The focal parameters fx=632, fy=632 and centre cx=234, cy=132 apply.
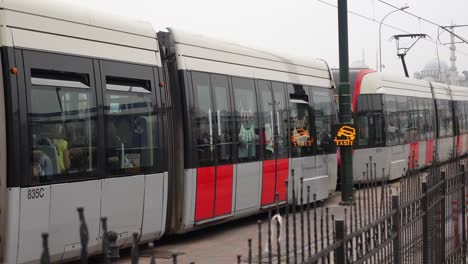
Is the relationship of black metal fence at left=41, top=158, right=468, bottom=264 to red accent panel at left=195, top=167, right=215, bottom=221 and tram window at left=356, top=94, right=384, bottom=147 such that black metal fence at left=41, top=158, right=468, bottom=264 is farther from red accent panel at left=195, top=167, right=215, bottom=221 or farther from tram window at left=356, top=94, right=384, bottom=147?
tram window at left=356, top=94, right=384, bottom=147

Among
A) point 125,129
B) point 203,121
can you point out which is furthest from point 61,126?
point 203,121

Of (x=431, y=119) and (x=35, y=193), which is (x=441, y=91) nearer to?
(x=431, y=119)

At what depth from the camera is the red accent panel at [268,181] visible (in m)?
10.7

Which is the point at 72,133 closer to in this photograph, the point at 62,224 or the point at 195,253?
the point at 62,224

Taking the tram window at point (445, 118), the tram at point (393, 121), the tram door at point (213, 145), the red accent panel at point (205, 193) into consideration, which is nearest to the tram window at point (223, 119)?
the tram door at point (213, 145)

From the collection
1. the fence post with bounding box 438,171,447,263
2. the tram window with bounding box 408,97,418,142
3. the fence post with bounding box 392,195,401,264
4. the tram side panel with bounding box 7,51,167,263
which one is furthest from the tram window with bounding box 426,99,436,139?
the fence post with bounding box 392,195,401,264

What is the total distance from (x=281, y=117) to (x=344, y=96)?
9.82ft

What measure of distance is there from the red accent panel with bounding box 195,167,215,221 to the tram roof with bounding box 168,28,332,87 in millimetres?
1513

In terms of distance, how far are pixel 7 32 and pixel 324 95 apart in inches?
340

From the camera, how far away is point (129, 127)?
25.2 ft

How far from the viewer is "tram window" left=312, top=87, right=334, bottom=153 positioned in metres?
13.1

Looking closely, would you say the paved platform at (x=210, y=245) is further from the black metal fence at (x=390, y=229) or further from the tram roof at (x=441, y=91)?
the tram roof at (x=441, y=91)

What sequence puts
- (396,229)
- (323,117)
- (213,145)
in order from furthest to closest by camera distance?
(323,117) < (213,145) < (396,229)

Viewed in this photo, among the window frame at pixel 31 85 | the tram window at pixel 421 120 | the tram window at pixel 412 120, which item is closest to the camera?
the window frame at pixel 31 85
